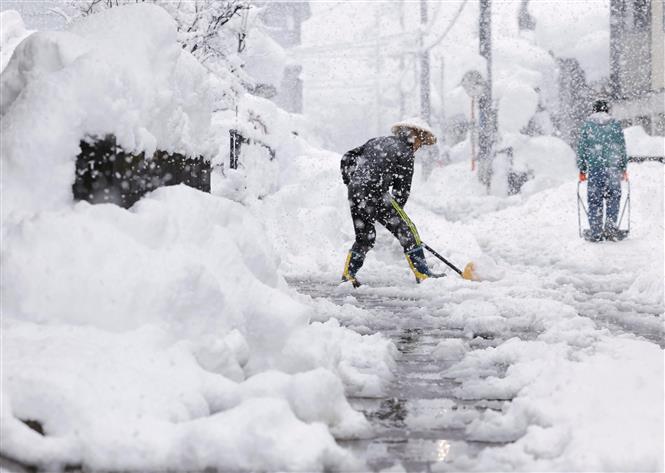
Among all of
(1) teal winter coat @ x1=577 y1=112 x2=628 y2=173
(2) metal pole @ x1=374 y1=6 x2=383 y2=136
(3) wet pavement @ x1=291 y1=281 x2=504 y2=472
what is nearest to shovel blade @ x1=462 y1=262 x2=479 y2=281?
(3) wet pavement @ x1=291 y1=281 x2=504 y2=472

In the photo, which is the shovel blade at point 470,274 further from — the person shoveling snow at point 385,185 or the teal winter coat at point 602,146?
the teal winter coat at point 602,146

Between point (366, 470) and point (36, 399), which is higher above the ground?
point (36, 399)

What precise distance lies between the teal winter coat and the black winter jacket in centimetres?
464

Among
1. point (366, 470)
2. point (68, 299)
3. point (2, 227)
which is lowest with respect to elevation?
point (366, 470)

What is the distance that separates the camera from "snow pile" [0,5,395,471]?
8.83 ft

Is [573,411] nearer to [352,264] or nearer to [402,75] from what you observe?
[352,264]

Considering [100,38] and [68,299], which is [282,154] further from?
[68,299]

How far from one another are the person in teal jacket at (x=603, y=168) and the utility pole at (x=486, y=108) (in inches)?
536

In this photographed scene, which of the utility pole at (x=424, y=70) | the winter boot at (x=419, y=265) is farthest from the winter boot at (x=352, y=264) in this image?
the utility pole at (x=424, y=70)

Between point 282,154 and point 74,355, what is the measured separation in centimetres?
1517

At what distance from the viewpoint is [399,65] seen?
190 ft

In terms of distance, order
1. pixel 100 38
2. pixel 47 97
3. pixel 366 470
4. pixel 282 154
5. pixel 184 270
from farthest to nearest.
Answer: pixel 282 154, pixel 100 38, pixel 47 97, pixel 184 270, pixel 366 470

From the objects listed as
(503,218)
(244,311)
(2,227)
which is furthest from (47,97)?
(503,218)

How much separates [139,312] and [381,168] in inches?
196
